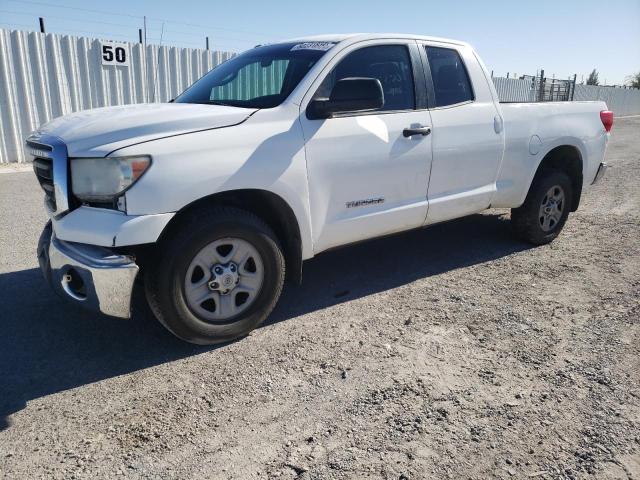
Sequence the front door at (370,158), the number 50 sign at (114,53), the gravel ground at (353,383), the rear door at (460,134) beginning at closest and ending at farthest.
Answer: the gravel ground at (353,383) < the front door at (370,158) < the rear door at (460,134) < the number 50 sign at (114,53)

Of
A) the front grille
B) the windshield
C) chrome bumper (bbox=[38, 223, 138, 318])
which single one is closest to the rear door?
the windshield

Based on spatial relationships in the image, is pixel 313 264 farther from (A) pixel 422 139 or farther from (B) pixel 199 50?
(B) pixel 199 50

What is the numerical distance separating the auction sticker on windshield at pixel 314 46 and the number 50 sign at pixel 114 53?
8835 mm

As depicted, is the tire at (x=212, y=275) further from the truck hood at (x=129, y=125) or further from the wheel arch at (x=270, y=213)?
the truck hood at (x=129, y=125)

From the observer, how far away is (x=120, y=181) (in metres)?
2.80

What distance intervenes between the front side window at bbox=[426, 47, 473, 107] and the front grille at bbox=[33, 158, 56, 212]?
114 inches

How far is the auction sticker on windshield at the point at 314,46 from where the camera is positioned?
3.72m

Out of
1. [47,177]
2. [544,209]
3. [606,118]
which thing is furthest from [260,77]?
[606,118]

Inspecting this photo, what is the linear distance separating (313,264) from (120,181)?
7.81ft

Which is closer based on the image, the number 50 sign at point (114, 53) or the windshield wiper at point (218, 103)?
the windshield wiper at point (218, 103)

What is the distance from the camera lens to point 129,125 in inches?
117

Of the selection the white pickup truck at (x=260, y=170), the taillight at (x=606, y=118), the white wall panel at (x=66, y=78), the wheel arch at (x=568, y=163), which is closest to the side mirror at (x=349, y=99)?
the white pickup truck at (x=260, y=170)

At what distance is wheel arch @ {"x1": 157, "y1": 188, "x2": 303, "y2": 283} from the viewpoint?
10.2 feet

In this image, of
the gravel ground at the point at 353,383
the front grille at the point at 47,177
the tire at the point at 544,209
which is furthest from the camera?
the tire at the point at 544,209
